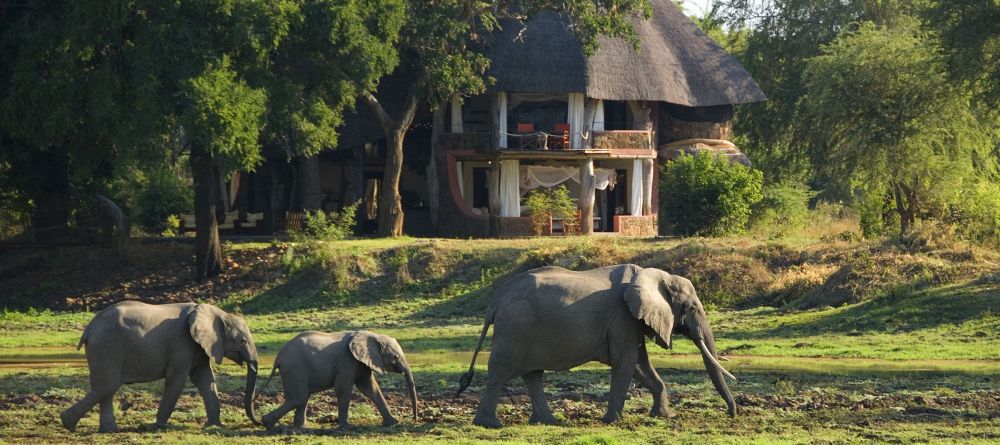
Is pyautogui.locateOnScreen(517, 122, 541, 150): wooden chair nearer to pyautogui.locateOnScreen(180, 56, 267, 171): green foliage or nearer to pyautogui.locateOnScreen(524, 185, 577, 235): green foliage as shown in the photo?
pyautogui.locateOnScreen(524, 185, 577, 235): green foliage

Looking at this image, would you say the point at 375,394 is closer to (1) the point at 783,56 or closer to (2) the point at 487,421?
(2) the point at 487,421

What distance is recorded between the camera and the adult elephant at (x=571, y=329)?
18406 millimetres

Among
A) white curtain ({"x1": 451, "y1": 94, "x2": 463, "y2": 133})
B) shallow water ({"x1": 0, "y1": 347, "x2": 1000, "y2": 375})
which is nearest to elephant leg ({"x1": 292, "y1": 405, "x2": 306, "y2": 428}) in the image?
shallow water ({"x1": 0, "y1": 347, "x2": 1000, "y2": 375})

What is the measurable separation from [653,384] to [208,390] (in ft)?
18.7

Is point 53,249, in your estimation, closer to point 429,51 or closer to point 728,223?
point 429,51

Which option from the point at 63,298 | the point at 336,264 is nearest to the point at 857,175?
the point at 336,264

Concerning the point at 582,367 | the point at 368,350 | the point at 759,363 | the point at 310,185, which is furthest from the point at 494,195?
the point at 368,350

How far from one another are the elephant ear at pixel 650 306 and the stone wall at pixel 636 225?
32.8 meters

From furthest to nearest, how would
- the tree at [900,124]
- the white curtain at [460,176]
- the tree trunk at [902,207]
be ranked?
the white curtain at [460,176] < the tree trunk at [902,207] < the tree at [900,124]

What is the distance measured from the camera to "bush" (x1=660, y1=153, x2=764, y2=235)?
44.0 m

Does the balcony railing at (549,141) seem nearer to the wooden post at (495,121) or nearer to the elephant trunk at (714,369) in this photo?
the wooden post at (495,121)

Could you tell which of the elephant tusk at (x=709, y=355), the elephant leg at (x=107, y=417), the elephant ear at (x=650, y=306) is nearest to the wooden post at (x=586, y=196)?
the elephant tusk at (x=709, y=355)

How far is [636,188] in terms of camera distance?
2112 inches

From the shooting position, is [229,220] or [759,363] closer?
[759,363]
